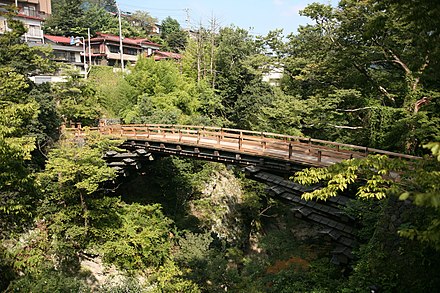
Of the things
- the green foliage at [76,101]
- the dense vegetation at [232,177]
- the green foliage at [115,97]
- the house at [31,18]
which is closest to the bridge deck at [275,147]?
the dense vegetation at [232,177]

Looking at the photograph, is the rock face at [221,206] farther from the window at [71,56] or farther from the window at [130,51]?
the window at [130,51]

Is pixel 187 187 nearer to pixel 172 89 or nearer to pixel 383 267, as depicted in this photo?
pixel 172 89

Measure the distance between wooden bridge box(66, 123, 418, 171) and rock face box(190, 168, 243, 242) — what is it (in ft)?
22.0

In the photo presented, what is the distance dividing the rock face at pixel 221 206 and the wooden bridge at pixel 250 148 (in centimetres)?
672

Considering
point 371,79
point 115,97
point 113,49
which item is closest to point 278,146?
point 371,79

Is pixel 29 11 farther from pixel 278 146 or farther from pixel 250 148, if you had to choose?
pixel 278 146

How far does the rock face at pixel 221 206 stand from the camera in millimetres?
22719

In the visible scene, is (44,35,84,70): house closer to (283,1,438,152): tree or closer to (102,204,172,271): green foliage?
(102,204,172,271): green foliage

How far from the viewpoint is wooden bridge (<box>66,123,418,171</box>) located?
12.2 m

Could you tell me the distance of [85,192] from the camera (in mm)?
15766

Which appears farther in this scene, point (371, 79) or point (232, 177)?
point (232, 177)

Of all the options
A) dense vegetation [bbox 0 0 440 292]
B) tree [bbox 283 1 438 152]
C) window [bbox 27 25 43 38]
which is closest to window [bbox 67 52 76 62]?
window [bbox 27 25 43 38]

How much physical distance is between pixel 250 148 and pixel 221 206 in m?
10.5

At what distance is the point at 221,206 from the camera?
24.3 metres
